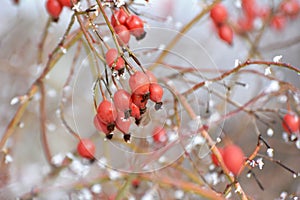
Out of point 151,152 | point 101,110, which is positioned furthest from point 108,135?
point 151,152

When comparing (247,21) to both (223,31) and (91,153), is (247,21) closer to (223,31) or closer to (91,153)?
(223,31)

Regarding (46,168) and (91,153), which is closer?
(91,153)

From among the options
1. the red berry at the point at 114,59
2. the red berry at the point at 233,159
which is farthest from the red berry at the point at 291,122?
the red berry at the point at 114,59

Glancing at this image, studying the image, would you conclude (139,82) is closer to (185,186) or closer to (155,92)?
(155,92)

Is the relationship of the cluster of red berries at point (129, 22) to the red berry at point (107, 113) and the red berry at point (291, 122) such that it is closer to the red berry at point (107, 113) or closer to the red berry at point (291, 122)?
the red berry at point (107, 113)

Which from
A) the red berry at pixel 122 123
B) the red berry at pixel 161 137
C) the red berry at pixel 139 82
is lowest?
the red berry at pixel 161 137
